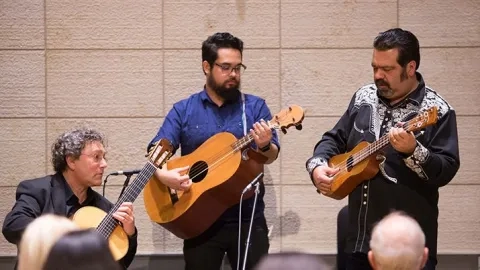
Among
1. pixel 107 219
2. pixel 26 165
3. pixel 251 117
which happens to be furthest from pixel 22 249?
pixel 26 165

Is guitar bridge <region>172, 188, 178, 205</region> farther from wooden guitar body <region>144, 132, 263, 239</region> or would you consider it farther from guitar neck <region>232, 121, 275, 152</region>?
guitar neck <region>232, 121, 275, 152</region>

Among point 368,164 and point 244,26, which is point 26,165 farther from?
point 368,164

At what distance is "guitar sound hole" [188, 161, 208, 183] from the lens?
17.3 feet

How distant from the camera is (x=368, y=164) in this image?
4609mm

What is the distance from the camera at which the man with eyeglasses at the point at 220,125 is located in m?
5.36

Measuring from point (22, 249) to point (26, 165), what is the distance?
3477 mm

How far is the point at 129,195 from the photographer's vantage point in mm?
5113

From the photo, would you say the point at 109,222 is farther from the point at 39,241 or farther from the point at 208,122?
the point at 39,241

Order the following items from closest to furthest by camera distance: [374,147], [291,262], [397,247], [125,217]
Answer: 1. [291,262]
2. [397,247]
3. [374,147]
4. [125,217]

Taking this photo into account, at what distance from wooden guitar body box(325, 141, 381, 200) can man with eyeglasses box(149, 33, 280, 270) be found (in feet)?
1.95

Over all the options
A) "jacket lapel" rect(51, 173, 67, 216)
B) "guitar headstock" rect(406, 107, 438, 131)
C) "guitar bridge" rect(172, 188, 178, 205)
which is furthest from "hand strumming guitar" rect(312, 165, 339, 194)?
"jacket lapel" rect(51, 173, 67, 216)

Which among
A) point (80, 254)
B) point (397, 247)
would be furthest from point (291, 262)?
point (397, 247)

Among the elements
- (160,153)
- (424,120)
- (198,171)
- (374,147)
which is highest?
(424,120)

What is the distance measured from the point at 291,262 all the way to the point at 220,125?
3042 mm
